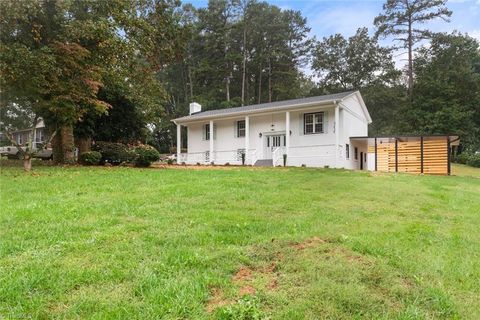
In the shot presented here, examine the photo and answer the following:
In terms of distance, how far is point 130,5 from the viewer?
14516mm

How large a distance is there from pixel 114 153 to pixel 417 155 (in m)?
16.8

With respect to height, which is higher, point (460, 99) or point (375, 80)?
point (375, 80)

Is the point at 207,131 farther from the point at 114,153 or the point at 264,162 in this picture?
the point at 114,153

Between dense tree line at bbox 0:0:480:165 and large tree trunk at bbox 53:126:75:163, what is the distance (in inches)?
3.8

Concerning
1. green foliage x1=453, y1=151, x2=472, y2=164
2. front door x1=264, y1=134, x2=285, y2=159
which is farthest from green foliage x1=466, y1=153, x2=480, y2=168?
front door x1=264, y1=134, x2=285, y2=159

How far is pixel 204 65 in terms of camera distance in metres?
39.9

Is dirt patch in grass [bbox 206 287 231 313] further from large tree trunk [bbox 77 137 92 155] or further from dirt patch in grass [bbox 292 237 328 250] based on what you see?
large tree trunk [bbox 77 137 92 155]

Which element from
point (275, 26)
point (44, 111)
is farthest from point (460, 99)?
point (44, 111)

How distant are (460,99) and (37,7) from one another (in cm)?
3650

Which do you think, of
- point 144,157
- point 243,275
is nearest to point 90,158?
point 144,157

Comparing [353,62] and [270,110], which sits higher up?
[353,62]

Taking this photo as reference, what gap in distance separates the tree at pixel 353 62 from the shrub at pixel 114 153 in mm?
30249

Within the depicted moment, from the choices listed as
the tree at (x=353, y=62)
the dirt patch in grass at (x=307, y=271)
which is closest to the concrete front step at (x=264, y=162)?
the dirt patch in grass at (x=307, y=271)

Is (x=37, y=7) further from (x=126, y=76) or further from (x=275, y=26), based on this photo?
(x=275, y=26)
